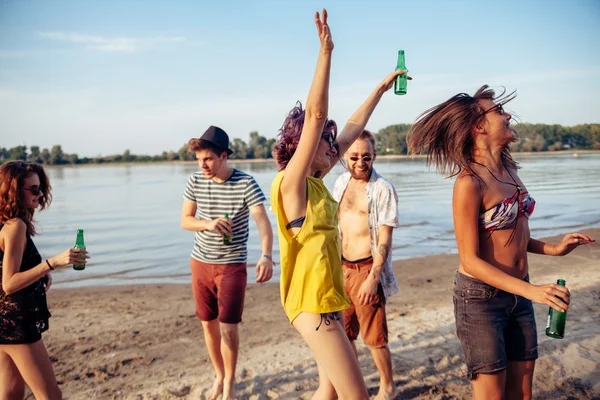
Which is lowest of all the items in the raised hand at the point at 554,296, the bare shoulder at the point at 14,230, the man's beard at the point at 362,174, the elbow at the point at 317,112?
the raised hand at the point at 554,296

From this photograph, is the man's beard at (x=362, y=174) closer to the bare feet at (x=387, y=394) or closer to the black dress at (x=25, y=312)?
the bare feet at (x=387, y=394)

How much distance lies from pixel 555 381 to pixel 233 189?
3.59 m

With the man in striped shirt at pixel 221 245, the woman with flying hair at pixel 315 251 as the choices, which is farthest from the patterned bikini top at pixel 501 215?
the man in striped shirt at pixel 221 245

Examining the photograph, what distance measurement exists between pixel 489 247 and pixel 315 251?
108cm

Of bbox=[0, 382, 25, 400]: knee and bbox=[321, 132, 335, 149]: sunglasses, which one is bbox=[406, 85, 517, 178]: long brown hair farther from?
bbox=[0, 382, 25, 400]: knee

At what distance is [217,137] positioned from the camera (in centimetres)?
486

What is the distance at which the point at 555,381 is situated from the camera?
4746 millimetres

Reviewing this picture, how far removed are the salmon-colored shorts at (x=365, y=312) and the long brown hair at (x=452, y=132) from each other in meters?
1.63

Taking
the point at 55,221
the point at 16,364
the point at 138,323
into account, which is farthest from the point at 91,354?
the point at 55,221

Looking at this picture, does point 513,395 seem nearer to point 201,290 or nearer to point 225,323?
point 225,323

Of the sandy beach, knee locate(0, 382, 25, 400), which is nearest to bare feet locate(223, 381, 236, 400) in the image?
the sandy beach

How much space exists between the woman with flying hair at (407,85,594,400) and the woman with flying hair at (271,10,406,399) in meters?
0.74

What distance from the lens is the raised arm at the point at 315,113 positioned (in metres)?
2.59

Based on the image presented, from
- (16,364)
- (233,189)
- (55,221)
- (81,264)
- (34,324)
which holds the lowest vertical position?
(55,221)
